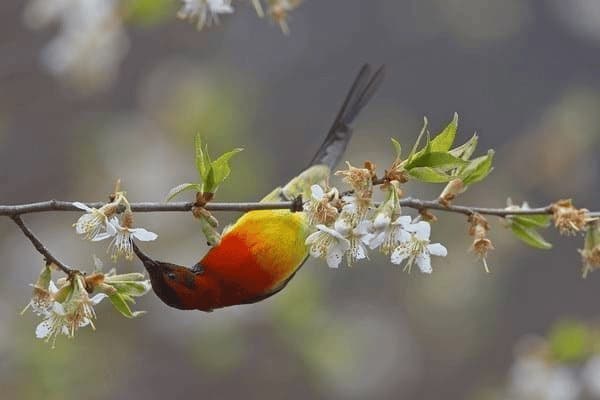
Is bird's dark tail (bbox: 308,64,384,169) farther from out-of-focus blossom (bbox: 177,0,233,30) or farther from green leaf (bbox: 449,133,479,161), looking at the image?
green leaf (bbox: 449,133,479,161)

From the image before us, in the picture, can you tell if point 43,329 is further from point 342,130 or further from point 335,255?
point 342,130

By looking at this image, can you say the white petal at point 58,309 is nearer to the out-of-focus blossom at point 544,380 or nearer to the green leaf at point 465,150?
the green leaf at point 465,150

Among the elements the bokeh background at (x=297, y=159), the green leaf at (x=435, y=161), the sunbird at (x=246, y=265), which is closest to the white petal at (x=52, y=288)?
the sunbird at (x=246, y=265)

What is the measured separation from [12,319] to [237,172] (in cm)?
136

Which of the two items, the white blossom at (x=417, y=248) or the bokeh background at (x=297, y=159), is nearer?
the white blossom at (x=417, y=248)

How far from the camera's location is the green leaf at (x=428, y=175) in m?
1.70

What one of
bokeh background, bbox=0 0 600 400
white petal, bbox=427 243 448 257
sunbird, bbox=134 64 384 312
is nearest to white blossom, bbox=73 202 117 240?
sunbird, bbox=134 64 384 312

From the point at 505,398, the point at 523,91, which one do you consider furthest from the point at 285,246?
the point at 523,91

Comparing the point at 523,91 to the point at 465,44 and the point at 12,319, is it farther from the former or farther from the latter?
the point at 12,319

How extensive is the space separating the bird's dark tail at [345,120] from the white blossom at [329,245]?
853 mm

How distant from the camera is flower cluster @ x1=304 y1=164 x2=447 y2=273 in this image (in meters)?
1.70

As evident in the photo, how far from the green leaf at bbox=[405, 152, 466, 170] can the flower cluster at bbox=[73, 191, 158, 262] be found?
1.57 ft

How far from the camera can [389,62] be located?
8.06m

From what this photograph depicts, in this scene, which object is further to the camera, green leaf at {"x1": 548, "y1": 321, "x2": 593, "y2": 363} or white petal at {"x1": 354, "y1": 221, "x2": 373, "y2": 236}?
green leaf at {"x1": 548, "y1": 321, "x2": 593, "y2": 363}
